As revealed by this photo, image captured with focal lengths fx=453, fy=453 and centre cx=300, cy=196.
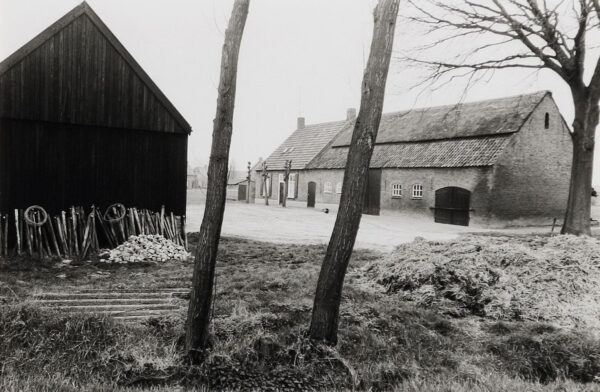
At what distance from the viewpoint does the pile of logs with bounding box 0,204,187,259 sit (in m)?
10.9

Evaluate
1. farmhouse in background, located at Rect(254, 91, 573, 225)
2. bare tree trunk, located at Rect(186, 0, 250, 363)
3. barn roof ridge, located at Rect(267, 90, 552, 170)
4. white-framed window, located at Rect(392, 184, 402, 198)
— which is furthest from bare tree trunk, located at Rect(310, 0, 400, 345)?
white-framed window, located at Rect(392, 184, 402, 198)

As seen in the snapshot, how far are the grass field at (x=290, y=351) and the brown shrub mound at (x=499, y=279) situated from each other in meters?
0.43

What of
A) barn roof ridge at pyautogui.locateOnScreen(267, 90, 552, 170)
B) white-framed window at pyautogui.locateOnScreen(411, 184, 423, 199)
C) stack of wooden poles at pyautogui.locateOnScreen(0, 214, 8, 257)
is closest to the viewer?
stack of wooden poles at pyautogui.locateOnScreen(0, 214, 8, 257)

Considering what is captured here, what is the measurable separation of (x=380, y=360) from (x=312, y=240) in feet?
34.1

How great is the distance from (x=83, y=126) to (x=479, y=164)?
62.2 ft

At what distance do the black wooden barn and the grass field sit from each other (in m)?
4.45

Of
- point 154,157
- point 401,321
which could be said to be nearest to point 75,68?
point 154,157

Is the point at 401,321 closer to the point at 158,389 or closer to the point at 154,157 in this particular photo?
the point at 158,389

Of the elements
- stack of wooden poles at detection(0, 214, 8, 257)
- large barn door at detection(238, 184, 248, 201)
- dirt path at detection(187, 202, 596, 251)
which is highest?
large barn door at detection(238, 184, 248, 201)

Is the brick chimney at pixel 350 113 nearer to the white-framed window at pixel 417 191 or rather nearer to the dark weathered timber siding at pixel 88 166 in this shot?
the white-framed window at pixel 417 191

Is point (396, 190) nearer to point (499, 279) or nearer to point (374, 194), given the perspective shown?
point (374, 194)

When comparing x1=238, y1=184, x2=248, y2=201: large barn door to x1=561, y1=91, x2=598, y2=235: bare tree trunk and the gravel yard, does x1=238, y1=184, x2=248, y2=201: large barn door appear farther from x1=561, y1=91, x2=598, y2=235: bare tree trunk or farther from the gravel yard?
x1=561, y1=91, x2=598, y2=235: bare tree trunk

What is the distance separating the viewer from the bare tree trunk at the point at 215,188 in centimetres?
502

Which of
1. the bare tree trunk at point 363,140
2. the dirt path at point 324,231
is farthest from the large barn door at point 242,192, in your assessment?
the bare tree trunk at point 363,140
